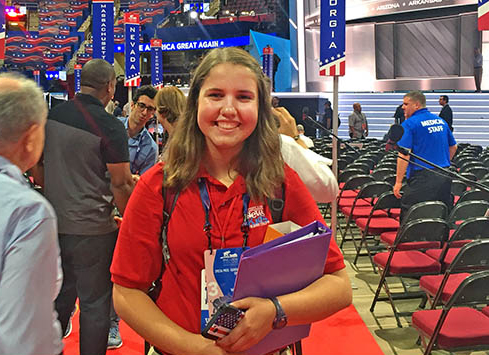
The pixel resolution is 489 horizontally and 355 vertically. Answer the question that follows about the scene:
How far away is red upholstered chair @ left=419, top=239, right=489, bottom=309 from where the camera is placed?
10.4 feet

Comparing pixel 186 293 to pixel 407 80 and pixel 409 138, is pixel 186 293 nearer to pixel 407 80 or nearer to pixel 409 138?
pixel 409 138

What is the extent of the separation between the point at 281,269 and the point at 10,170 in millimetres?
663

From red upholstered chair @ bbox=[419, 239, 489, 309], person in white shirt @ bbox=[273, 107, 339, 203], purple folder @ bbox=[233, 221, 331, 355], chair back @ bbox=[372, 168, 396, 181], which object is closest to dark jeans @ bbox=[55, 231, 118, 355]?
person in white shirt @ bbox=[273, 107, 339, 203]

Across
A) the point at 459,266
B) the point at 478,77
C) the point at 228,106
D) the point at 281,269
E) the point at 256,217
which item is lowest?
the point at 459,266

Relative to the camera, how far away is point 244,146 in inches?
Answer: 58.9

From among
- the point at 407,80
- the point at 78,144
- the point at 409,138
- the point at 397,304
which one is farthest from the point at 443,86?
the point at 78,144

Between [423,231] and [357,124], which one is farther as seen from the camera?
[357,124]

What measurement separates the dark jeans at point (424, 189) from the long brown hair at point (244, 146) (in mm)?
4250

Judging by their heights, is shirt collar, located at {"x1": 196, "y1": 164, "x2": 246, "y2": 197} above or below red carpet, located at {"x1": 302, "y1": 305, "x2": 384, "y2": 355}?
above

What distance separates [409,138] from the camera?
554 centimetres

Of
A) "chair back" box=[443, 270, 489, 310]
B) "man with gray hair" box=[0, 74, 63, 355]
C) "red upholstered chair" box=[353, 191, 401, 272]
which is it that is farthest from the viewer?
"red upholstered chair" box=[353, 191, 401, 272]

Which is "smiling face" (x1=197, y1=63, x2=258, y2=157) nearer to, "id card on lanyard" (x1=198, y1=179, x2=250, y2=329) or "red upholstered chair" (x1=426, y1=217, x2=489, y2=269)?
"id card on lanyard" (x1=198, y1=179, x2=250, y2=329)

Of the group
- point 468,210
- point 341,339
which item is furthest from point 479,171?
point 341,339

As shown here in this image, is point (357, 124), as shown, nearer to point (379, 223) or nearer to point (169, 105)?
point (379, 223)
